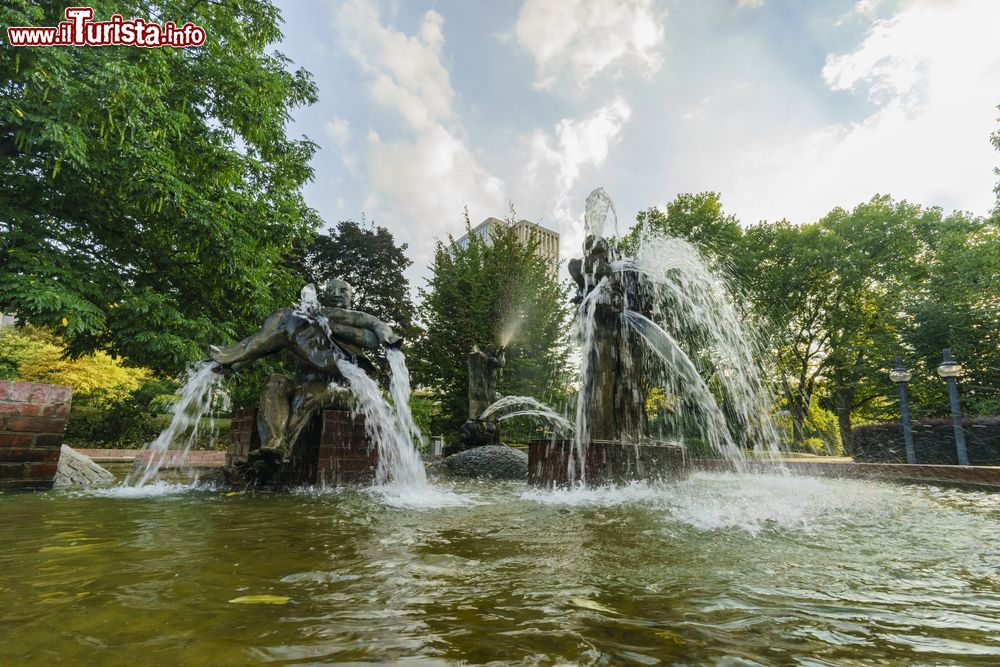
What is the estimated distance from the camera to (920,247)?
23922mm

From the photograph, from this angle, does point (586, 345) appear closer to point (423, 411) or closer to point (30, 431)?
point (30, 431)

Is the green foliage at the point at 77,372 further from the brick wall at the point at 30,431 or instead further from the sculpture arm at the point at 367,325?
the sculpture arm at the point at 367,325

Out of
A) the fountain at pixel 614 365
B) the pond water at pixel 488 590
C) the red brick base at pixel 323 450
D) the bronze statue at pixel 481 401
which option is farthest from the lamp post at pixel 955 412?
the red brick base at pixel 323 450

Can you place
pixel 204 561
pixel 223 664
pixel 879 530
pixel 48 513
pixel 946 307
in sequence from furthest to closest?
pixel 946 307 < pixel 48 513 < pixel 879 530 < pixel 204 561 < pixel 223 664

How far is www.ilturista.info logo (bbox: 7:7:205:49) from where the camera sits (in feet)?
25.0

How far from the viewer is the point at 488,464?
331 inches

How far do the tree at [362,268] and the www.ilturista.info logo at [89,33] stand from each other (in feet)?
57.9

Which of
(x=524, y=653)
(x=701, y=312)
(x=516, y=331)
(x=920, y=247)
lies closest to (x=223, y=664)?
(x=524, y=653)

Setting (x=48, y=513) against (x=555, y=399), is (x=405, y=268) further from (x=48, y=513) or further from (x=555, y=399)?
(x=48, y=513)

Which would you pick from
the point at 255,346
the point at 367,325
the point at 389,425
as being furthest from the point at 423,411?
the point at 255,346

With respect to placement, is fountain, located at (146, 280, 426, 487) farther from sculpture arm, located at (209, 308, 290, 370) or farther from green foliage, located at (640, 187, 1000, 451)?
green foliage, located at (640, 187, 1000, 451)

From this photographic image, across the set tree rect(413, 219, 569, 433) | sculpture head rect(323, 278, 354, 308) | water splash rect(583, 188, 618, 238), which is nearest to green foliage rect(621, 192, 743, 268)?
tree rect(413, 219, 569, 433)

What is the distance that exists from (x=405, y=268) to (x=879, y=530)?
28217 mm

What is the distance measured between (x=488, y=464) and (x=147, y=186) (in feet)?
27.4
